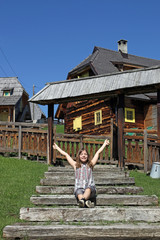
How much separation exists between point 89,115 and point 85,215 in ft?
67.3

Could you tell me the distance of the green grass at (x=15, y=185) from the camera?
528 centimetres

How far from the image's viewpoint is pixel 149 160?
34.3 ft

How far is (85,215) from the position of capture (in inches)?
199

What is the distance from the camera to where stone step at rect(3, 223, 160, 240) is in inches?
Answer: 166

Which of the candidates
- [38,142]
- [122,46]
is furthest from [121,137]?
[122,46]

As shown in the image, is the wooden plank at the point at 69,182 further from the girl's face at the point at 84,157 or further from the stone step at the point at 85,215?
the stone step at the point at 85,215

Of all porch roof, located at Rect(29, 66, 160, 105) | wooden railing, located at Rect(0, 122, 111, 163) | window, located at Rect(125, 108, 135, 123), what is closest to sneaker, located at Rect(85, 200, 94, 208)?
porch roof, located at Rect(29, 66, 160, 105)

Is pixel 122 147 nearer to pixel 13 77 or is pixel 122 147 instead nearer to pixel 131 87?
pixel 131 87

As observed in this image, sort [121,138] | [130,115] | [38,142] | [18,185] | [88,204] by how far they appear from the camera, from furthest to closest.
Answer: [130,115]
[38,142]
[121,138]
[18,185]
[88,204]

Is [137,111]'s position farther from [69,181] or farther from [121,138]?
[69,181]

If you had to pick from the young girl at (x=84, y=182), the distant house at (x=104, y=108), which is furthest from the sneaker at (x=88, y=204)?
the distant house at (x=104, y=108)

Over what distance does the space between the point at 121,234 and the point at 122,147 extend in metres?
6.43

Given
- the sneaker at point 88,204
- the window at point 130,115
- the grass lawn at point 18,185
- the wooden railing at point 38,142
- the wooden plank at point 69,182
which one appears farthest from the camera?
the window at point 130,115

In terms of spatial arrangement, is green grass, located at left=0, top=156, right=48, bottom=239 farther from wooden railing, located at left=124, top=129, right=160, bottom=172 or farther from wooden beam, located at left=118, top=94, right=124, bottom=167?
wooden railing, located at left=124, top=129, right=160, bottom=172
